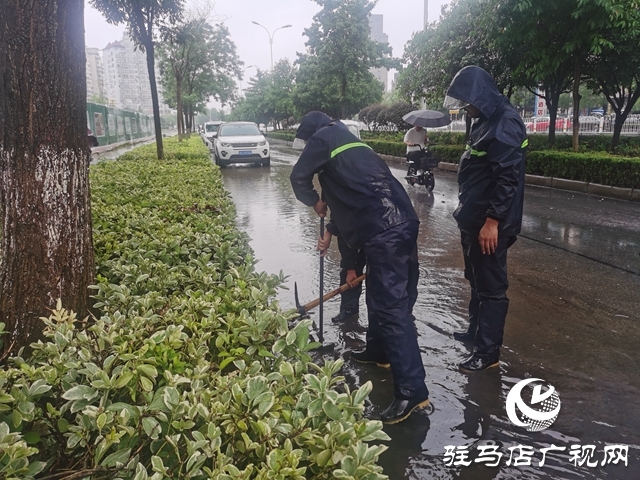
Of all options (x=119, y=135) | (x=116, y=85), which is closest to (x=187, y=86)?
(x=119, y=135)

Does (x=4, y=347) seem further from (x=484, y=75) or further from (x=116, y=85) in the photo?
(x=116, y=85)

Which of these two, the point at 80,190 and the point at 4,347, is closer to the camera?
the point at 4,347

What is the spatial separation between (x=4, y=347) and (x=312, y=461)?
162 cm

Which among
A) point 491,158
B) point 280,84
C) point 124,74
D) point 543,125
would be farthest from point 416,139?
point 124,74

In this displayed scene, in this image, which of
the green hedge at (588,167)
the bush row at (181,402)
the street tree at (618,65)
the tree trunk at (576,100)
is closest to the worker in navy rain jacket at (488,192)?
the bush row at (181,402)

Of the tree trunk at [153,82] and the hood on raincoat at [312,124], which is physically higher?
the tree trunk at [153,82]

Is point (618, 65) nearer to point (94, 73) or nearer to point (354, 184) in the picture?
point (354, 184)

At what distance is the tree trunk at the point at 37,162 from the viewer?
7.78ft

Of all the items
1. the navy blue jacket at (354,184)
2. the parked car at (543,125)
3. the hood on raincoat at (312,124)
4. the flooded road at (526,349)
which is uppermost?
the parked car at (543,125)

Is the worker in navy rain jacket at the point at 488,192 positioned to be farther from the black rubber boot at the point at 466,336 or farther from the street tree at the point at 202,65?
the street tree at the point at 202,65

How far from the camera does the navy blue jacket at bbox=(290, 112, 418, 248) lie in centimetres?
286

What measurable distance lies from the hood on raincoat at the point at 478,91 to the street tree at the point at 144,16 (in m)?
10.7

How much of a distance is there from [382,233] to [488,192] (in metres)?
0.82

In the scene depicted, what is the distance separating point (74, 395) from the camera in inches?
62.0
